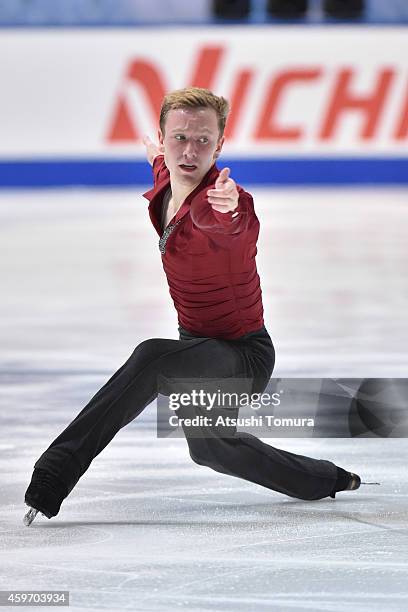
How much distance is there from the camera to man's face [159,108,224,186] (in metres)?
2.52

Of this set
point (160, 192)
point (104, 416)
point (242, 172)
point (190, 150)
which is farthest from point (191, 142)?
point (242, 172)

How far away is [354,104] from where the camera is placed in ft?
33.8

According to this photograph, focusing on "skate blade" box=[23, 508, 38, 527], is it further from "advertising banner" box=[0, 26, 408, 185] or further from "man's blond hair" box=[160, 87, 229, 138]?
"advertising banner" box=[0, 26, 408, 185]

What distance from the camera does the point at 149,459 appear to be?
304 centimetres

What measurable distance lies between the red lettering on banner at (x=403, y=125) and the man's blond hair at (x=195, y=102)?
7.89m

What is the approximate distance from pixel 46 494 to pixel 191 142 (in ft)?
2.31

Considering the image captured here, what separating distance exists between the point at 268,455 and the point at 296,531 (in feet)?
0.69

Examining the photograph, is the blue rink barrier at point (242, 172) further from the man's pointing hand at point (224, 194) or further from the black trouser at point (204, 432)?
the man's pointing hand at point (224, 194)

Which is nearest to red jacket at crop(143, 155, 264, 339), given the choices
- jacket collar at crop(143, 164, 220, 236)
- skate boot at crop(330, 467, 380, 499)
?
jacket collar at crop(143, 164, 220, 236)

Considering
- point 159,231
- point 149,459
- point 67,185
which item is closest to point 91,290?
point 149,459

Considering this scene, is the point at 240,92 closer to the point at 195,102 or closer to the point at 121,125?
the point at 121,125

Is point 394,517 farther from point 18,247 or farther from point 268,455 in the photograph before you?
point 18,247

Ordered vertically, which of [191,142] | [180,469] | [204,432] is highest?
[191,142]

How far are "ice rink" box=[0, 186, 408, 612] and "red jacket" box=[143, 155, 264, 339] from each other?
37 centimetres
